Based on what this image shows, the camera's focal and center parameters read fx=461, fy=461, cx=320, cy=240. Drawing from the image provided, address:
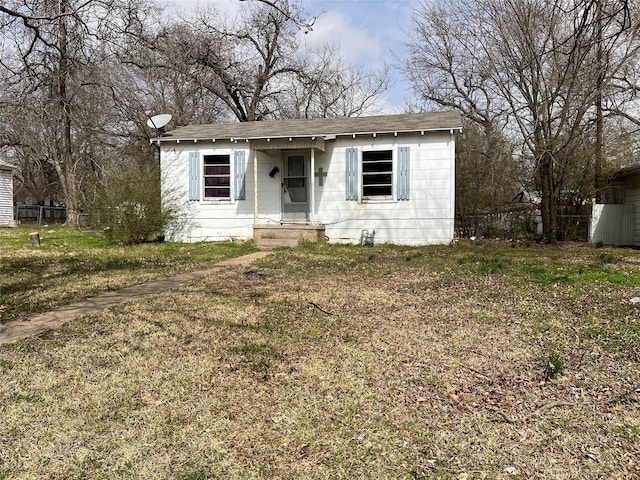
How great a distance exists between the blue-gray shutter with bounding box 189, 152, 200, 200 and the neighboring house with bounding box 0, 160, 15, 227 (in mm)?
14274

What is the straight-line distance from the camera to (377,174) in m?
12.5

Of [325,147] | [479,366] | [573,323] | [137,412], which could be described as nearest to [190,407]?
[137,412]

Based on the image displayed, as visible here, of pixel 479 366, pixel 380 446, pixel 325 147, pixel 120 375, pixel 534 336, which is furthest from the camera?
pixel 325 147

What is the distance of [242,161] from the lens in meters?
13.2

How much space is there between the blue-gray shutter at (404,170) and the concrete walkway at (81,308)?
6.19 metres

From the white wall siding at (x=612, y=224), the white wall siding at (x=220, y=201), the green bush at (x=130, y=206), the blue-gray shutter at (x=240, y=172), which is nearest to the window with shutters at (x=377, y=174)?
the white wall siding at (x=220, y=201)

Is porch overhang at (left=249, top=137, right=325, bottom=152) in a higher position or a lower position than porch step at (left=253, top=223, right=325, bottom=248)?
higher

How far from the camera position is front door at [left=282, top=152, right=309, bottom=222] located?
13148 mm

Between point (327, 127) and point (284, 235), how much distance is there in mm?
3407

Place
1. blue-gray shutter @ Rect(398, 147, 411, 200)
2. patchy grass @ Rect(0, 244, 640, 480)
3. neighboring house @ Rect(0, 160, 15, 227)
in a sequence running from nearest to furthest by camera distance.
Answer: patchy grass @ Rect(0, 244, 640, 480) < blue-gray shutter @ Rect(398, 147, 411, 200) < neighboring house @ Rect(0, 160, 15, 227)

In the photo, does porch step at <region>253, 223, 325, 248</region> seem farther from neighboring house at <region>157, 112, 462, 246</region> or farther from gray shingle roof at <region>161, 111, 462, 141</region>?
gray shingle roof at <region>161, 111, 462, 141</region>

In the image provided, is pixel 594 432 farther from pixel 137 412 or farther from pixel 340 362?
pixel 137 412

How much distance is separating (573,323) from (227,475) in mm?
3813

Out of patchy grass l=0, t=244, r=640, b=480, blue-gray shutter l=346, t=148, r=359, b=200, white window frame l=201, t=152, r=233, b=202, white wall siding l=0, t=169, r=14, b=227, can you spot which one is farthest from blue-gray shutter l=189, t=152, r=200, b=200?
white wall siding l=0, t=169, r=14, b=227
